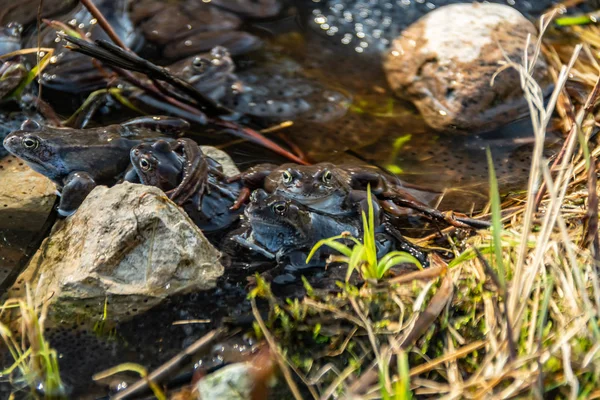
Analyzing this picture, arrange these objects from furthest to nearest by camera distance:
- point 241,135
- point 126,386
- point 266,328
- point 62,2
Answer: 1. point 62,2
2. point 241,135
3. point 266,328
4. point 126,386

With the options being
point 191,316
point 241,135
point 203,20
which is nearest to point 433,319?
point 191,316

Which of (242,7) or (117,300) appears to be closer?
(117,300)

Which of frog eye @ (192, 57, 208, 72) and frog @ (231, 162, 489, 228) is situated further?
frog eye @ (192, 57, 208, 72)

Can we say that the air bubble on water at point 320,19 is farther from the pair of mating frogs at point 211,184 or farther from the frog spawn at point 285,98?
the pair of mating frogs at point 211,184

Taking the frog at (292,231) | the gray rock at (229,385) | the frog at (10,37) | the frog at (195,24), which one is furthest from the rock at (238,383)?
the frog at (10,37)

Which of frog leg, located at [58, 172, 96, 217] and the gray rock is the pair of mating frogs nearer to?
frog leg, located at [58, 172, 96, 217]

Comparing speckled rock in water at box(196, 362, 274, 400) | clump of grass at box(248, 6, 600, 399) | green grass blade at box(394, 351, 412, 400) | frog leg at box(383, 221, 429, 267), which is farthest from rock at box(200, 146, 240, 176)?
green grass blade at box(394, 351, 412, 400)

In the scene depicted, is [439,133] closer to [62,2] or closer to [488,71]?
[488,71]
